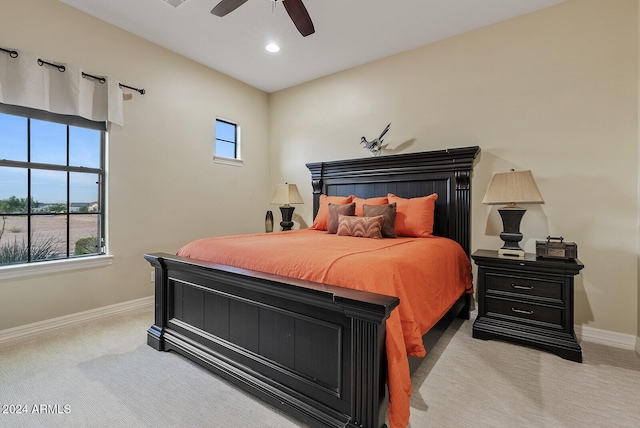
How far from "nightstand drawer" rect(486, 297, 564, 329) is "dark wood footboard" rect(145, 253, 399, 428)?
165cm

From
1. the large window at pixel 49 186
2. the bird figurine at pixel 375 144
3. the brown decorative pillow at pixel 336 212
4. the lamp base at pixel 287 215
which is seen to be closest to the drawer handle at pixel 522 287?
the brown decorative pillow at pixel 336 212

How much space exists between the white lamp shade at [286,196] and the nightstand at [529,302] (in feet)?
7.51

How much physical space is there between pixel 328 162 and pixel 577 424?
10.9 ft

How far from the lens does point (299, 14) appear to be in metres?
2.30

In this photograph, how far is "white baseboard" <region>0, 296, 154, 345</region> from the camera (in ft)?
8.05

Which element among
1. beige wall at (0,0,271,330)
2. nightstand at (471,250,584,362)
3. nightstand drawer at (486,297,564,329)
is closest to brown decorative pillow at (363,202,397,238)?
nightstand at (471,250,584,362)

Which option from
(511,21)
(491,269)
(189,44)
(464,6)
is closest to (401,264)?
(491,269)

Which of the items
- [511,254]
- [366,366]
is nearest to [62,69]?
[366,366]

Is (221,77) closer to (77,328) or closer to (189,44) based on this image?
(189,44)

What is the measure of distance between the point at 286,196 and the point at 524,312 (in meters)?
2.82

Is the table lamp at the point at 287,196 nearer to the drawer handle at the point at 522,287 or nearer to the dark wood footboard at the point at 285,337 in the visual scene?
the dark wood footboard at the point at 285,337

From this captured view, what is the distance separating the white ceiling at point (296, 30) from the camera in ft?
9.02

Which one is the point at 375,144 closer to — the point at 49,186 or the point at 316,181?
the point at 316,181

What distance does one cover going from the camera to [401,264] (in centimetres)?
165
